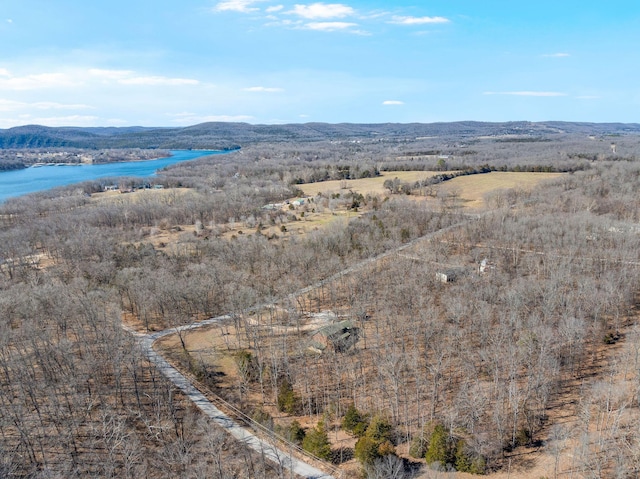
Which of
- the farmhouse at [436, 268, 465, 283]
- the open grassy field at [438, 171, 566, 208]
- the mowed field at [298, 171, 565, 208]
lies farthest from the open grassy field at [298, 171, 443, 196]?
the farmhouse at [436, 268, 465, 283]

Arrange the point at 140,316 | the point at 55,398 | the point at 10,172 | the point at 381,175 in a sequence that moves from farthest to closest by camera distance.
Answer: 1. the point at 10,172
2. the point at 381,175
3. the point at 140,316
4. the point at 55,398

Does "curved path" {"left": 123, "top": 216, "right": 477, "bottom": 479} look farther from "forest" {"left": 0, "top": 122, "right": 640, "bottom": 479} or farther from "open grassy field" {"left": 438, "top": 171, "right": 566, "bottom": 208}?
"open grassy field" {"left": 438, "top": 171, "right": 566, "bottom": 208}

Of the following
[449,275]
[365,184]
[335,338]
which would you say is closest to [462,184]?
[365,184]

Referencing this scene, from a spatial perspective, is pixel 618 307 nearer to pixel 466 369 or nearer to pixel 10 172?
pixel 466 369

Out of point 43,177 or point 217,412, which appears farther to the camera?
point 43,177

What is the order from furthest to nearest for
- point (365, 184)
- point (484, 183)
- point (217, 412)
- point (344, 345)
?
point (365, 184) → point (484, 183) → point (344, 345) → point (217, 412)

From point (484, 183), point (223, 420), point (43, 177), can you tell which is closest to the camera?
point (223, 420)

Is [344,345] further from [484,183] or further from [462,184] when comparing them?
[484,183]

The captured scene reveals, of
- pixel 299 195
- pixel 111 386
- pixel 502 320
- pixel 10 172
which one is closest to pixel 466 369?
pixel 502 320
